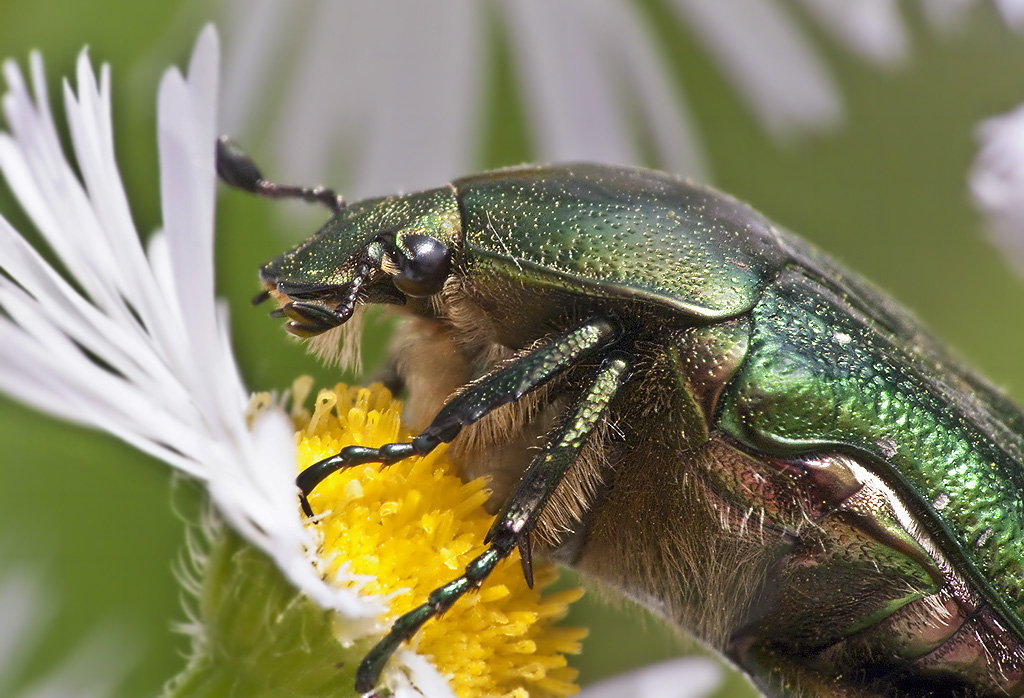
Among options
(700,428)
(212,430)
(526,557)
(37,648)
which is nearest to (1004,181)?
(700,428)

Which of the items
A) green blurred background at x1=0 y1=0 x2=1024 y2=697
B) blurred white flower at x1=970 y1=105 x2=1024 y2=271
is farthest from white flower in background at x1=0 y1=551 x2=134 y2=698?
blurred white flower at x1=970 y1=105 x2=1024 y2=271

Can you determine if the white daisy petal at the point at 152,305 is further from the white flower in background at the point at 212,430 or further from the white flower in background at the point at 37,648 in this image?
the white flower in background at the point at 37,648

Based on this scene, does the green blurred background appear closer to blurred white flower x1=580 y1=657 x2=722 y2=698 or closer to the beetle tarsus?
blurred white flower x1=580 y1=657 x2=722 y2=698

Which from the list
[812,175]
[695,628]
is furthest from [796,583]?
[812,175]

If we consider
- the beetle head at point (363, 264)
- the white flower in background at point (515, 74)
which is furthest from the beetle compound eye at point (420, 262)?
the white flower in background at point (515, 74)

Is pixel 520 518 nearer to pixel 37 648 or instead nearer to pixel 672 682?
pixel 672 682

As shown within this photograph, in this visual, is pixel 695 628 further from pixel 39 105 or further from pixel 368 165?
pixel 368 165

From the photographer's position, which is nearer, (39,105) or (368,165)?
(39,105)
